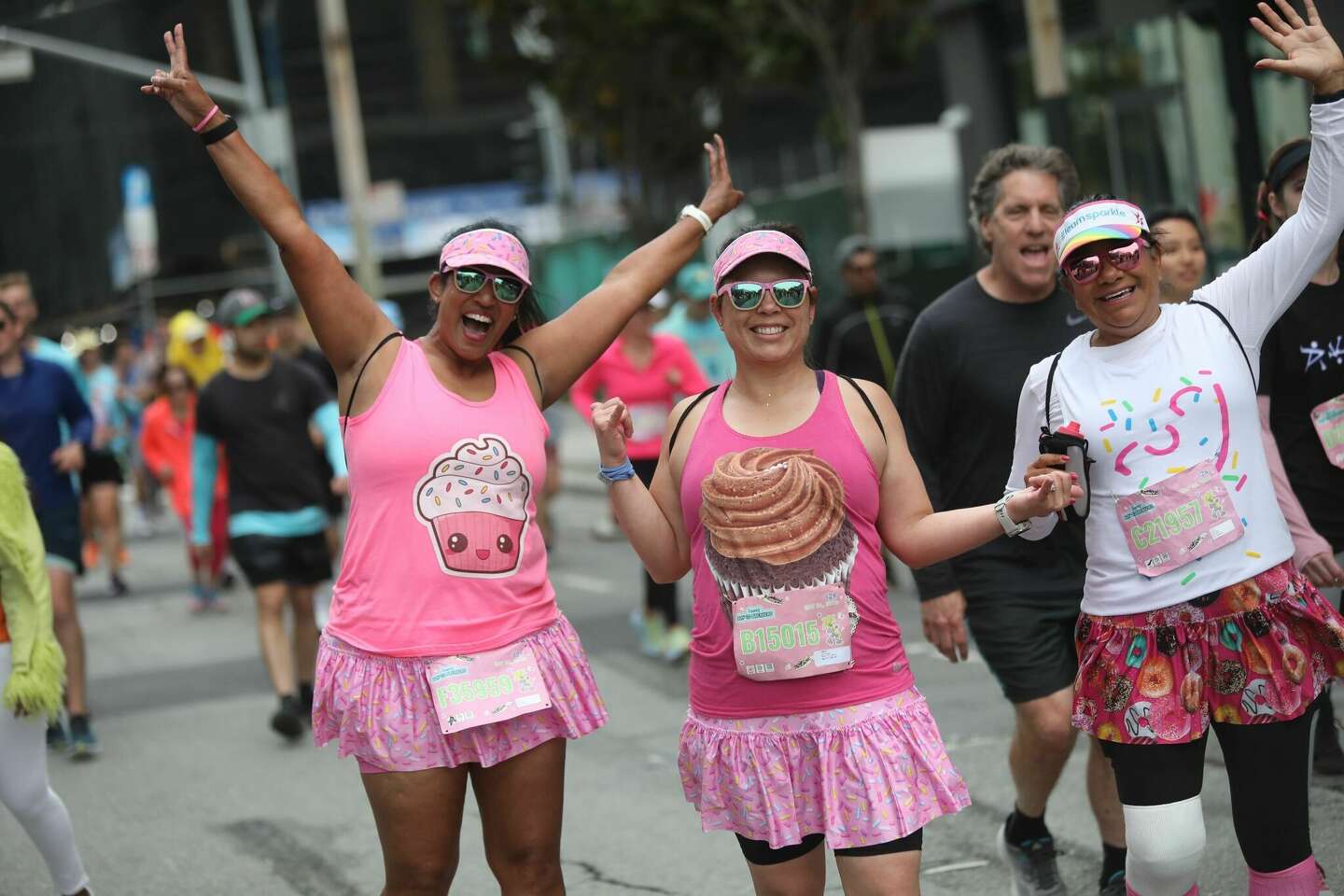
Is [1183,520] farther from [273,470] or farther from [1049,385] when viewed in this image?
[273,470]

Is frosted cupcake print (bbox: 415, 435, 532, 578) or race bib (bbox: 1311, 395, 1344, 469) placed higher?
frosted cupcake print (bbox: 415, 435, 532, 578)

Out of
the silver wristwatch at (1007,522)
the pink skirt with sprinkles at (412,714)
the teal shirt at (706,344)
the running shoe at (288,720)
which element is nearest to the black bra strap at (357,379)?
the pink skirt with sprinkles at (412,714)

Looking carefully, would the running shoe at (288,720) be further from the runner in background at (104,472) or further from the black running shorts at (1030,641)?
the black running shorts at (1030,641)

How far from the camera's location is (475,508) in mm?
4145

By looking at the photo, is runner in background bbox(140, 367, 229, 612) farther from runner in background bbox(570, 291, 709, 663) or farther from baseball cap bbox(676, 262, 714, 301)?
runner in background bbox(570, 291, 709, 663)

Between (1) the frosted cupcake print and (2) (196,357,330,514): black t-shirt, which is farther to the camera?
(2) (196,357,330,514): black t-shirt

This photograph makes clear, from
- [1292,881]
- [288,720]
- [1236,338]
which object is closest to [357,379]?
[1236,338]

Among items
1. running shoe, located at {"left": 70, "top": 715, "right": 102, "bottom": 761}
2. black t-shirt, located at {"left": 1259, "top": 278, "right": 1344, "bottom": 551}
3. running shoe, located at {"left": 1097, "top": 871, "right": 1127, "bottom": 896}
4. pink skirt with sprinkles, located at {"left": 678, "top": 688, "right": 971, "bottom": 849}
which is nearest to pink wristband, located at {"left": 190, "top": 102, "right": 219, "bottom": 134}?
pink skirt with sprinkles, located at {"left": 678, "top": 688, "right": 971, "bottom": 849}

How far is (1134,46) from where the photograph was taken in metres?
14.9

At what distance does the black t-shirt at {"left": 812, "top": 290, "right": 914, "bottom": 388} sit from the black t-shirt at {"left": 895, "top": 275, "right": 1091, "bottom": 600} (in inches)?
211

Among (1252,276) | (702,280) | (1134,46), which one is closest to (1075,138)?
(1134,46)

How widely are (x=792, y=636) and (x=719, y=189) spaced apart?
4.59ft

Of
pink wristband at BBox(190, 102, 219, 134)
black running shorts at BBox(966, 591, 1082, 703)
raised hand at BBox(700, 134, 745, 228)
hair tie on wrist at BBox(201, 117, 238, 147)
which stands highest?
pink wristband at BBox(190, 102, 219, 134)

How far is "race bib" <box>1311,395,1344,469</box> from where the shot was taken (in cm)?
519
